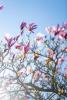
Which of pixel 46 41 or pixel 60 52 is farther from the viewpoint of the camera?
pixel 46 41

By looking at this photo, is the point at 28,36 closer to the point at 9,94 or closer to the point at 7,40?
the point at 7,40

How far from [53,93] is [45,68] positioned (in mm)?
835

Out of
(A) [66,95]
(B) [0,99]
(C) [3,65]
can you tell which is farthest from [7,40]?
(A) [66,95]

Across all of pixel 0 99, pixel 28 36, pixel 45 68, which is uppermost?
pixel 28 36

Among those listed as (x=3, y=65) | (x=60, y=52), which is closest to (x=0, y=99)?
(x=3, y=65)

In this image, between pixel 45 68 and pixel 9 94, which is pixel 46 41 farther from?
pixel 9 94

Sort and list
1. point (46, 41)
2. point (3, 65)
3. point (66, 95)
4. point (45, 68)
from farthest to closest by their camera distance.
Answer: point (46, 41), point (45, 68), point (66, 95), point (3, 65)

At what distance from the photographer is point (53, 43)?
7.79 meters

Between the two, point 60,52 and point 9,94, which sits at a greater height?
point 60,52

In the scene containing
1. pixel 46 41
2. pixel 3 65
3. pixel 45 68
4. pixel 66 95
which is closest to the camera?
pixel 3 65

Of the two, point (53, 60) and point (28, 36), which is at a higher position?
point (28, 36)

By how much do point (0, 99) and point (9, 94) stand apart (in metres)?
0.32

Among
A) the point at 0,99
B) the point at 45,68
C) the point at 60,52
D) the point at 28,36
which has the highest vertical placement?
the point at 28,36

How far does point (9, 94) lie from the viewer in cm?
668
